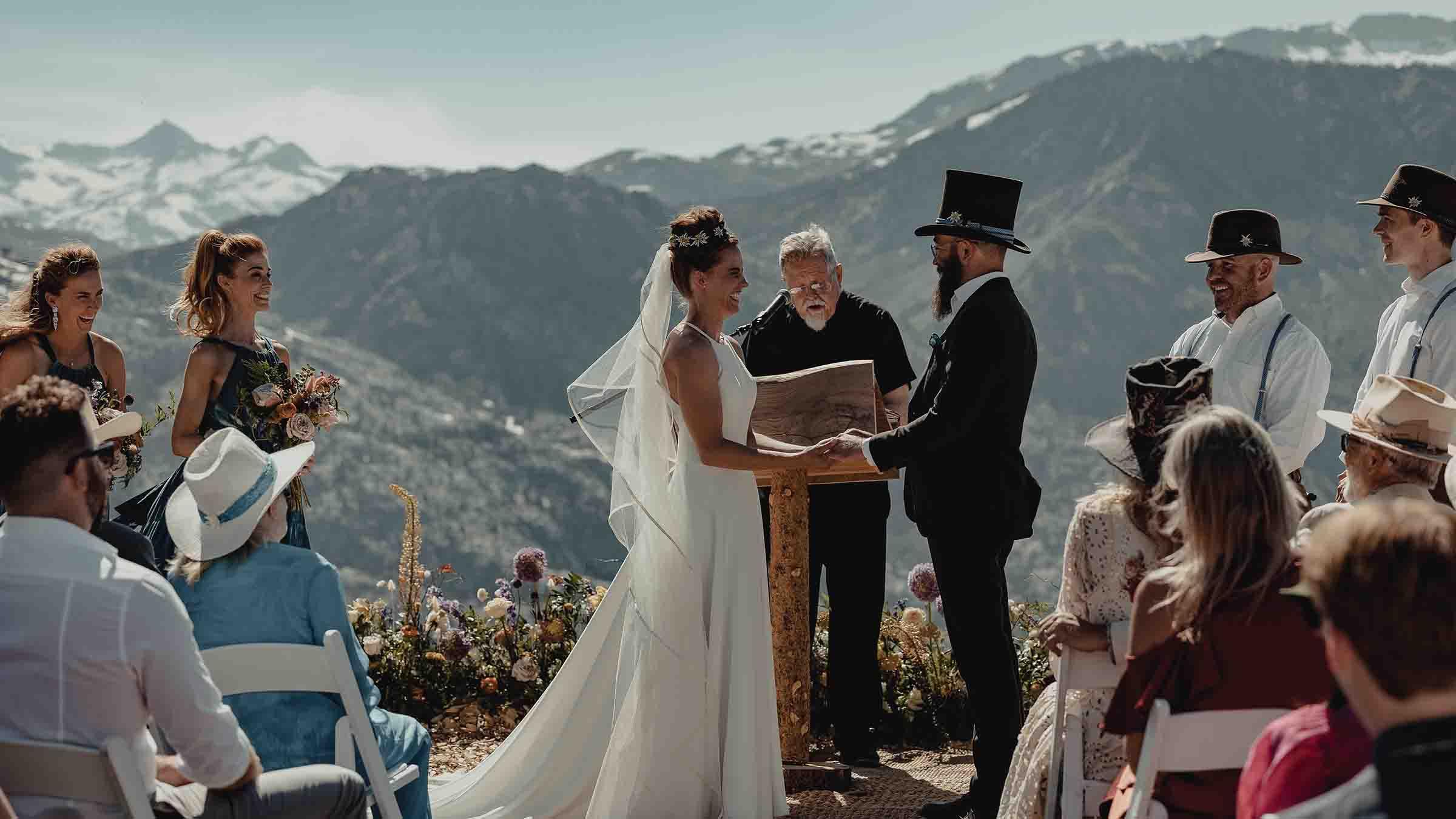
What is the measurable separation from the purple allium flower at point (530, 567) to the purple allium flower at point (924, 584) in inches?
75.1

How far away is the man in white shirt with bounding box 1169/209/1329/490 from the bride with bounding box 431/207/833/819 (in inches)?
69.6

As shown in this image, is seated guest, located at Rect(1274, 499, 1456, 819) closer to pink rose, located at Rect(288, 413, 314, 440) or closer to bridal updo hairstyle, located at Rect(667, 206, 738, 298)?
bridal updo hairstyle, located at Rect(667, 206, 738, 298)

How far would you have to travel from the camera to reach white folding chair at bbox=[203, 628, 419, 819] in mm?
3164

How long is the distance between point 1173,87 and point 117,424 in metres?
171

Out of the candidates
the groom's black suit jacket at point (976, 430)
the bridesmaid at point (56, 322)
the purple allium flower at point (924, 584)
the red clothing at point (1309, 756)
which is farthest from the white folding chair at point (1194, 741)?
the bridesmaid at point (56, 322)

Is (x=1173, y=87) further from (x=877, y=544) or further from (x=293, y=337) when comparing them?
(x=877, y=544)

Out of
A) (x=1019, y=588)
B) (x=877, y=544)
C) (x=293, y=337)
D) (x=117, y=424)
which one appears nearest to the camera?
(x=117, y=424)

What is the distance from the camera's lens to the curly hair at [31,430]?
8.61 feet

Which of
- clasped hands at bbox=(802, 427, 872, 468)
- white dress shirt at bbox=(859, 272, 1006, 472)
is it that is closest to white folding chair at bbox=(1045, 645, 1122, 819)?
white dress shirt at bbox=(859, 272, 1006, 472)

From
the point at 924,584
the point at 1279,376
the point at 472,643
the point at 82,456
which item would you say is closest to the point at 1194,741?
the point at 82,456

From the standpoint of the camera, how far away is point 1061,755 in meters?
3.47

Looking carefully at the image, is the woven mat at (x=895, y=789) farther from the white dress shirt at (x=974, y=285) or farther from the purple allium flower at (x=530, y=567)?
the purple allium flower at (x=530, y=567)

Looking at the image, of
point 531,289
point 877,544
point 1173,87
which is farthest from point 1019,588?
point 877,544

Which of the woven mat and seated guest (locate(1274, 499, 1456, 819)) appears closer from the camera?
seated guest (locate(1274, 499, 1456, 819))
